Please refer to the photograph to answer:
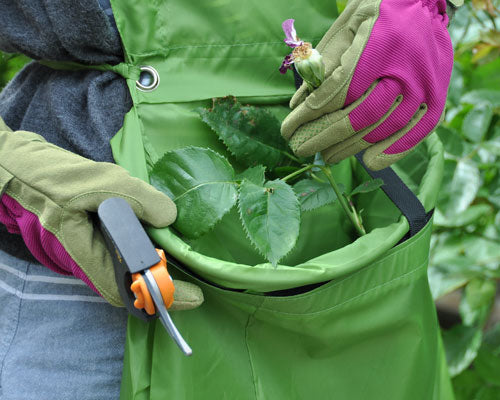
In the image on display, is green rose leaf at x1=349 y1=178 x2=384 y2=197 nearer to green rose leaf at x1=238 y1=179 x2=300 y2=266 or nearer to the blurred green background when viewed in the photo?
green rose leaf at x1=238 y1=179 x2=300 y2=266

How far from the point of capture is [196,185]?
0.60 meters

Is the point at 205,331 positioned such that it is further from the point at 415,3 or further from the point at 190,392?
the point at 415,3

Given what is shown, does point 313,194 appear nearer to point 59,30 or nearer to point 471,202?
point 59,30

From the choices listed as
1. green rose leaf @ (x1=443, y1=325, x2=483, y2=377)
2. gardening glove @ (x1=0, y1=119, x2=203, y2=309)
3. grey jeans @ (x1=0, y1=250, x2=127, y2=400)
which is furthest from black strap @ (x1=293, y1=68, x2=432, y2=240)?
green rose leaf @ (x1=443, y1=325, x2=483, y2=377)

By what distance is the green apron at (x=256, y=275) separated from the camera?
604mm

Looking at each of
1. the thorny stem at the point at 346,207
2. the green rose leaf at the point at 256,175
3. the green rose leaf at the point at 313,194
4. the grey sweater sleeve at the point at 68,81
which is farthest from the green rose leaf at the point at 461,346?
the grey sweater sleeve at the point at 68,81

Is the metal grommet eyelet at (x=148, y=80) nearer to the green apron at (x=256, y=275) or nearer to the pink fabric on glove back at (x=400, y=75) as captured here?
the green apron at (x=256, y=275)

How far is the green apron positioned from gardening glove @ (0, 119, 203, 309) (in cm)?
4

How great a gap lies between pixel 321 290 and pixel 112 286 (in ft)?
0.77

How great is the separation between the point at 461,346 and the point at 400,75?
0.87 metres

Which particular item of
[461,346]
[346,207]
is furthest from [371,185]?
[461,346]

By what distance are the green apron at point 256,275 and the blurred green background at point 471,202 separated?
37 cm

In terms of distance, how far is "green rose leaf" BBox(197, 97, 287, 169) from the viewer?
67cm

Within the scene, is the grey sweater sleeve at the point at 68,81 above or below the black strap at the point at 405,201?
above
